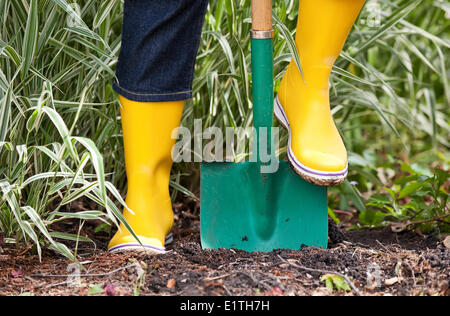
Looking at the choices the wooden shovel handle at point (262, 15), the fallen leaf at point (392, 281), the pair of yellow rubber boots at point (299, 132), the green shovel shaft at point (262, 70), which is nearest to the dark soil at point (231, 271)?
the fallen leaf at point (392, 281)

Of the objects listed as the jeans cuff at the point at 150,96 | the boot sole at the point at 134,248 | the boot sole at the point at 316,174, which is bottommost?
the boot sole at the point at 134,248

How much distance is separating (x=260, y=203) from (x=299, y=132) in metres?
0.21

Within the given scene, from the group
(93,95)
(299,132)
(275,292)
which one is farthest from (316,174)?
(93,95)

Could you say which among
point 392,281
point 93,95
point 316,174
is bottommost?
point 392,281

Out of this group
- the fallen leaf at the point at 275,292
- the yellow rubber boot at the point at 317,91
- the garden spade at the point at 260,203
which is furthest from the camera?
the garden spade at the point at 260,203

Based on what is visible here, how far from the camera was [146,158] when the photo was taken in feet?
4.56

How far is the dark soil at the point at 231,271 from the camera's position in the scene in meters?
1.12

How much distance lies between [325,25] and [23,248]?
803 millimetres

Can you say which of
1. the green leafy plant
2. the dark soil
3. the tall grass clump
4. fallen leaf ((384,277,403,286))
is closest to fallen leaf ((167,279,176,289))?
the dark soil

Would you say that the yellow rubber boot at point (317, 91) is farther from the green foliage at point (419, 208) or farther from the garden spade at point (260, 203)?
the green foliage at point (419, 208)

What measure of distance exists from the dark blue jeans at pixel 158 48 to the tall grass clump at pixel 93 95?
6 centimetres

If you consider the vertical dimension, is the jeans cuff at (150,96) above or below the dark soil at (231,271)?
above

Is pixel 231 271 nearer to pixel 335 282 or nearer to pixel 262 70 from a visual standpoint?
pixel 335 282

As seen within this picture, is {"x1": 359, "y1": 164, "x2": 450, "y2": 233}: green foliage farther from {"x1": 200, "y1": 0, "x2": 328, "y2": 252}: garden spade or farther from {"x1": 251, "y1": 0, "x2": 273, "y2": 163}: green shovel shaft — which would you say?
{"x1": 251, "y1": 0, "x2": 273, "y2": 163}: green shovel shaft
